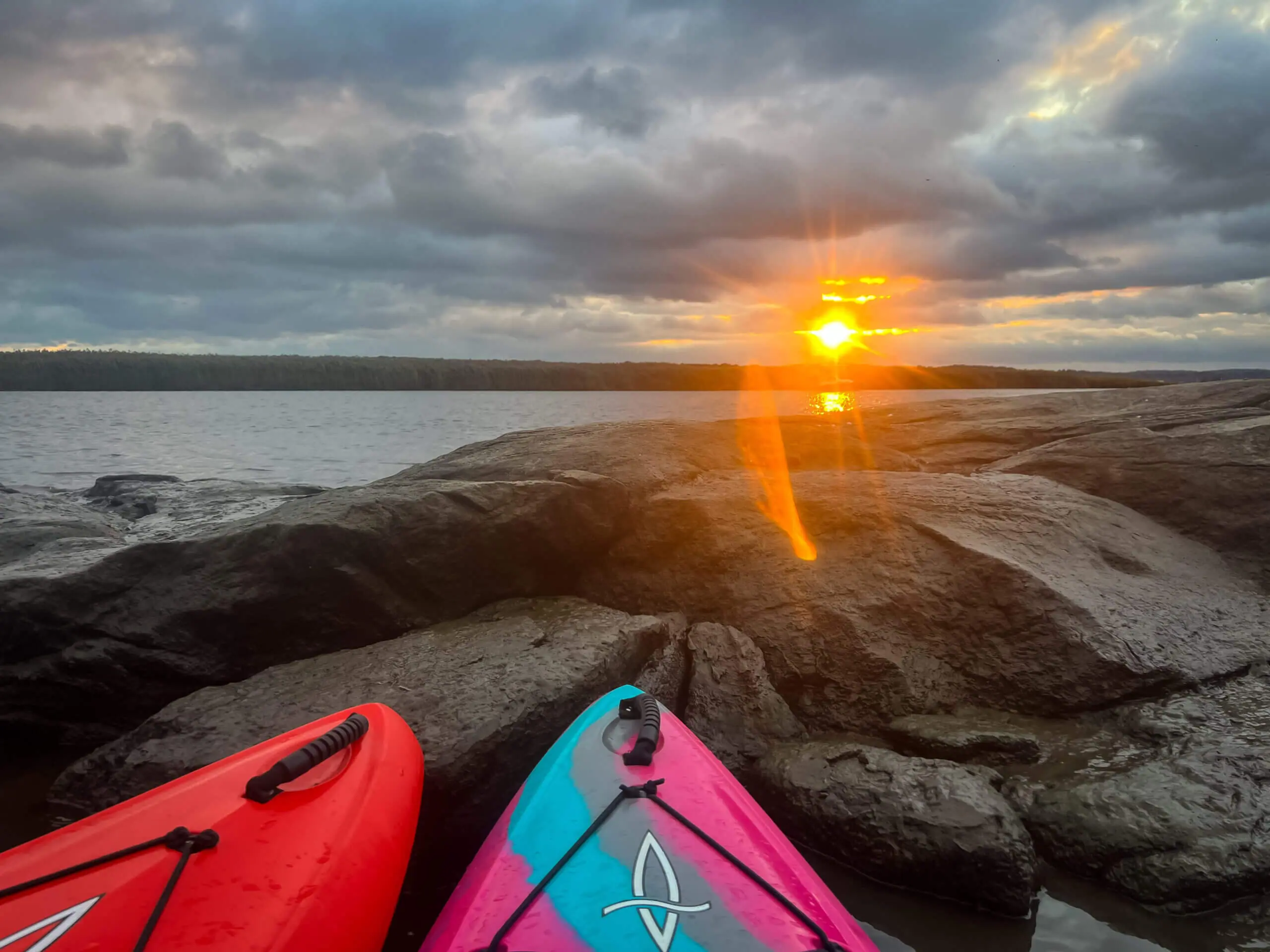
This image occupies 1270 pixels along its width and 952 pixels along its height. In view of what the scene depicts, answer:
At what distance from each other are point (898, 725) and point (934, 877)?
0.96 m

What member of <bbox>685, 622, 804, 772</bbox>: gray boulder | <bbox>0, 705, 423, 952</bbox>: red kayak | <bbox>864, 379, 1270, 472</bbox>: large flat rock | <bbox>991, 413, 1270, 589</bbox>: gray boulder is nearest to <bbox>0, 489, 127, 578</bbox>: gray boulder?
<bbox>0, 705, 423, 952</bbox>: red kayak

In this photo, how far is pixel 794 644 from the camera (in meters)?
4.46

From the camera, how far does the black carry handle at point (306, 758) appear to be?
117 inches

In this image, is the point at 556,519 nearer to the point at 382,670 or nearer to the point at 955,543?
the point at 382,670

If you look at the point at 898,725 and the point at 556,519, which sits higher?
the point at 556,519

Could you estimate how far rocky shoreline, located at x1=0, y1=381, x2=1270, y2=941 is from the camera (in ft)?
10.4

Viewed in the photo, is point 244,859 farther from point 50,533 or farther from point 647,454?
point 50,533

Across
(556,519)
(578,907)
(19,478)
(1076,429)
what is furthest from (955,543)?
(19,478)

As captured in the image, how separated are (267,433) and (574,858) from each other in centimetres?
2806

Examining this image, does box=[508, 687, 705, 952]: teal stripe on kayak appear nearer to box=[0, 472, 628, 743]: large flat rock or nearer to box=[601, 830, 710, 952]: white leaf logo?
box=[601, 830, 710, 952]: white leaf logo

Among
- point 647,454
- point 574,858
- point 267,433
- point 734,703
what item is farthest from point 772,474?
point 267,433

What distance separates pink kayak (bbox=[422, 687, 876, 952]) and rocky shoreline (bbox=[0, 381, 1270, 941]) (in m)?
0.42

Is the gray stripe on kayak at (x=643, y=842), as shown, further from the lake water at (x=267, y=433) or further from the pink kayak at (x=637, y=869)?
the lake water at (x=267, y=433)

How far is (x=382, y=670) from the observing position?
13.6 ft
